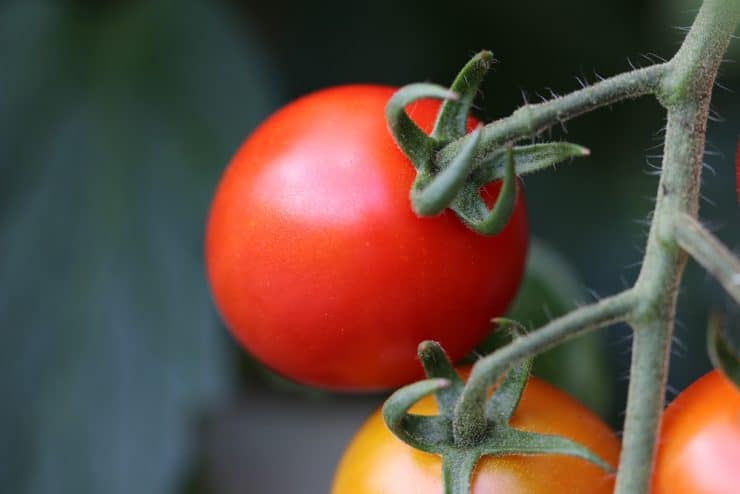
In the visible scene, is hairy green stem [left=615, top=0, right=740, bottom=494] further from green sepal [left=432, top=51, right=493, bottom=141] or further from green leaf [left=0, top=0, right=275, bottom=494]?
green leaf [left=0, top=0, right=275, bottom=494]

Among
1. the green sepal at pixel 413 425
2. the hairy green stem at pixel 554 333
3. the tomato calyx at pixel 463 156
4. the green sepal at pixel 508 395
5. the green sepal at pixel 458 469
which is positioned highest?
→ the tomato calyx at pixel 463 156

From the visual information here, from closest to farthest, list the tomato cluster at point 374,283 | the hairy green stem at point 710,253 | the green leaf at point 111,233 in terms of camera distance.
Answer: the hairy green stem at point 710,253 < the tomato cluster at point 374,283 < the green leaf at point 111,233

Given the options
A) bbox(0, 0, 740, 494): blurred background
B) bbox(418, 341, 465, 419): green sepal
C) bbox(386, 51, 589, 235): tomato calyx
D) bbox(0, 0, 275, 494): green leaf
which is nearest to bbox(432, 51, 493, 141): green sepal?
bbox(386, 51, 589, 235): tomato calyx

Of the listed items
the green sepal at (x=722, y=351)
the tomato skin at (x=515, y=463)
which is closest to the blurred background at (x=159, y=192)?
the tomato skin at (x=515, y=463)

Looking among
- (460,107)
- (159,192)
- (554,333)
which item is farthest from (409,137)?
(159,192)

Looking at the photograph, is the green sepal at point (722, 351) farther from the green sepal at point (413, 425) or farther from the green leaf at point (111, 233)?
the green leaf at point (111, 233)

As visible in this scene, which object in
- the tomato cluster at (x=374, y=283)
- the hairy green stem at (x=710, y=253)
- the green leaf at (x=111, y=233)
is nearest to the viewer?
the hairy green stem at (x=710, y=253)
